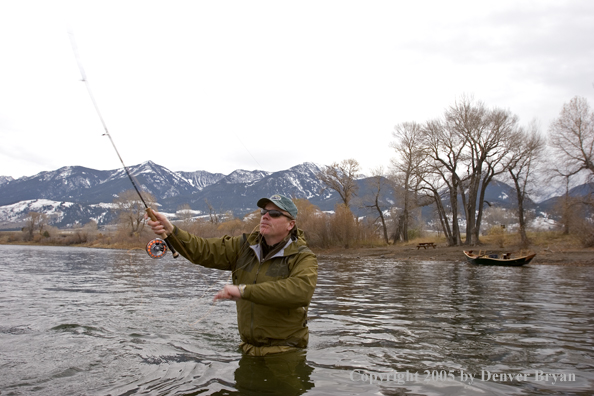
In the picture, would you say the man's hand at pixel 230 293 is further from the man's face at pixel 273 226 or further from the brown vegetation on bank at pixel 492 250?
the brown vegetation on bank at pixel 492 250

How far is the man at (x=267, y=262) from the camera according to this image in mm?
4848

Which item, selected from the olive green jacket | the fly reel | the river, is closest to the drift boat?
the river

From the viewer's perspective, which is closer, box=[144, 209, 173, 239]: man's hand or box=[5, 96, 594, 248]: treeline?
box=[144, 209, 173, 239]: man's hand

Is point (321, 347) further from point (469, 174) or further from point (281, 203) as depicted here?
point (469, 174)

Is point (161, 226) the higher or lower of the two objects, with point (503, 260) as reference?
higher

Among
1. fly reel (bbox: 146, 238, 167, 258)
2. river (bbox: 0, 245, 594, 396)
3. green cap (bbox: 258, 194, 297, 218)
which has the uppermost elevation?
green cap (bbox: 258, 194, 297, 218)

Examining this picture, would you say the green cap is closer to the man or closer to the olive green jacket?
the man

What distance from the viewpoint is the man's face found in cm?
493

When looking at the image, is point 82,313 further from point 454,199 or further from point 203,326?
point 454,199

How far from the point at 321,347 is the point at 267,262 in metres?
2.40

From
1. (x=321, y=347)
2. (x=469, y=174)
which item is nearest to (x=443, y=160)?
(x=469, y=174)

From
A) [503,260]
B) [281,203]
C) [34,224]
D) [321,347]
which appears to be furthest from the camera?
[34,224]

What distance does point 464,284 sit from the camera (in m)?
16.2

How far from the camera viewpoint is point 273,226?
16.2ft
